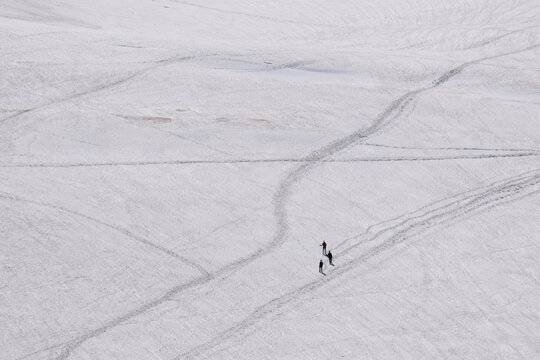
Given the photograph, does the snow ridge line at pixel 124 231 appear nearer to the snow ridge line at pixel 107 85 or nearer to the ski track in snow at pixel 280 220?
the ski track in snow at pixel 280 220

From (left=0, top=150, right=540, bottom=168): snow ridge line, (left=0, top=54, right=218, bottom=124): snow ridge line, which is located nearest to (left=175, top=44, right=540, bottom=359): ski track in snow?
(left=0, top=150, right=540, bottom=168): snow ridge line

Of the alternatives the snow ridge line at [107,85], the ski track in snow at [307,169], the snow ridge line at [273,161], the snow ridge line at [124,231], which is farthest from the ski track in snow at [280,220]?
the snow ridge line at [107,85]

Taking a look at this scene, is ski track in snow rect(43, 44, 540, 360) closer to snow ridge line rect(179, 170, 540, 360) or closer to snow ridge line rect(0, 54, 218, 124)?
snow ridge line rect(179, 170, 540, 360)

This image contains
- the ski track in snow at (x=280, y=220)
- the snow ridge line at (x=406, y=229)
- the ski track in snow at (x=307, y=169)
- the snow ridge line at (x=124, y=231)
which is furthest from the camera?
the snow ridge line at (x=124, y=231)

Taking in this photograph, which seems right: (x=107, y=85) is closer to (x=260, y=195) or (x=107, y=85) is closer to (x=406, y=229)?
(x=260, y=195)

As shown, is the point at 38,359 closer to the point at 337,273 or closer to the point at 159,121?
the point at 337,273

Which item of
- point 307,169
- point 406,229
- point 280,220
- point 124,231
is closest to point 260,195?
point 280,220

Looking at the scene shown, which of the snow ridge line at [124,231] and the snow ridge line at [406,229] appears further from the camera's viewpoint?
the snow ridge line at [124,231]
